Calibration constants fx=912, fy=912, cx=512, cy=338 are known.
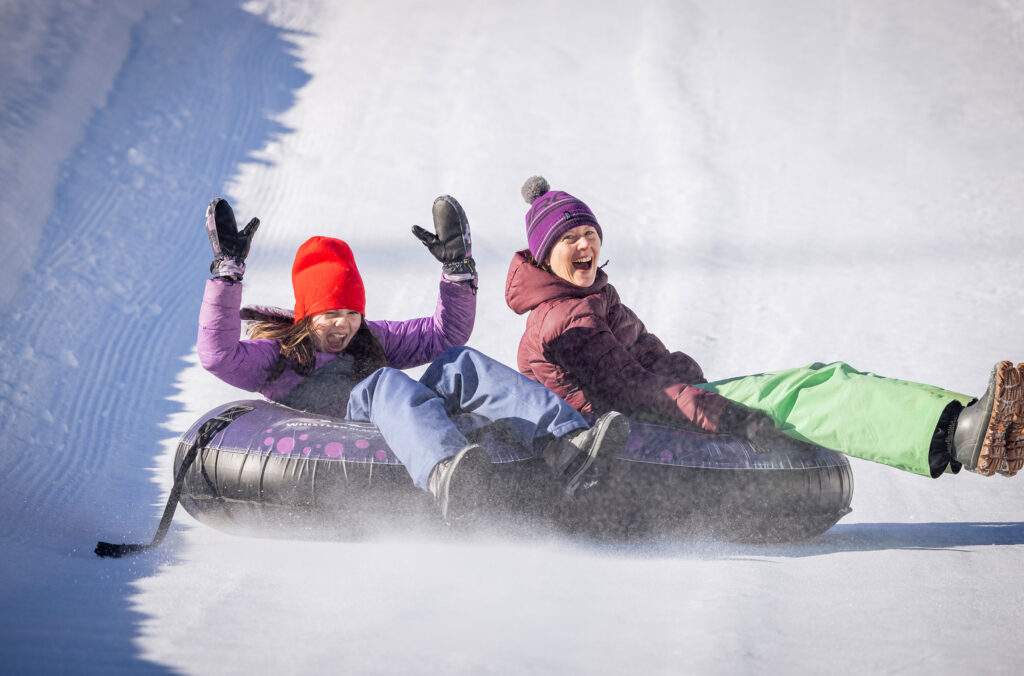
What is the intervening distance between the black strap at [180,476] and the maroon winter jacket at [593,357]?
1.01 meters

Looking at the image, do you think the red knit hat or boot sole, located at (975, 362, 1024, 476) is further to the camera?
the red knit hat

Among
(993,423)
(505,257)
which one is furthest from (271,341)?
(505,257)

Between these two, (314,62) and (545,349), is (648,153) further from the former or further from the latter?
(545,349)

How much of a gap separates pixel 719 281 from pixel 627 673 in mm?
4723

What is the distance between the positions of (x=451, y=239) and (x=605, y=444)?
108 centimetres

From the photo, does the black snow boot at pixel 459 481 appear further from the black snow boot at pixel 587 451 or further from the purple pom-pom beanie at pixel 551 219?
the purple pom-pom beanie at pixel 551 219

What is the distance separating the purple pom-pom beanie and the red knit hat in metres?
0.66

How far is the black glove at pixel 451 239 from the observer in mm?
3244

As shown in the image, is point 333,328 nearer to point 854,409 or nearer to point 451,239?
point 451,239

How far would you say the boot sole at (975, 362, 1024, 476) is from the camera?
2.38 metres

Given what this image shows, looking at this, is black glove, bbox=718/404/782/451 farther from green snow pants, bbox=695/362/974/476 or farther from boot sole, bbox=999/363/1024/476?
boot sole, bbox=999/363/1024/476

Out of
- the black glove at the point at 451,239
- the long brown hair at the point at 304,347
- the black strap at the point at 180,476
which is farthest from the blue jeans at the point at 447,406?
the black glove at the point at 451,239

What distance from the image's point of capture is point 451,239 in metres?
3.29

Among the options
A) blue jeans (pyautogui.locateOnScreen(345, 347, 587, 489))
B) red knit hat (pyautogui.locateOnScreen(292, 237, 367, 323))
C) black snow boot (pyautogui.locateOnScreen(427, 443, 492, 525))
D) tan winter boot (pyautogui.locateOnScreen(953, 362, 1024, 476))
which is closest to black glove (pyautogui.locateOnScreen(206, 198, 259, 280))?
red knit hat (pyautogui.locateOnScreen(292, 237, 367, 323))
